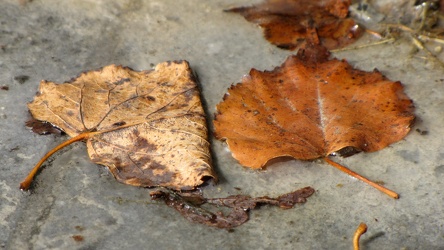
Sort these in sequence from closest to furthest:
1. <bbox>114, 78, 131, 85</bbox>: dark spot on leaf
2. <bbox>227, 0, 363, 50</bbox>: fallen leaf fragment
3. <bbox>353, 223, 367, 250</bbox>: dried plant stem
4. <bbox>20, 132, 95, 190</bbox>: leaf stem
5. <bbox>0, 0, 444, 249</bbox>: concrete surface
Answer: <bbox>353, 223, 367, 250</bbox>: dried plant stem < <bbox>0, 0, 444, 249</bbox>: concrete surface < <bbox>20, 132, 95, 190</bbox>: leaf stem < <bbox>114, 78, 131, 85</bbox>: dark spot on leaf < <bbox>227, 0, 363, 50</bbox>: fallen leaf fragment

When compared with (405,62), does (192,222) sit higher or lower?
lower

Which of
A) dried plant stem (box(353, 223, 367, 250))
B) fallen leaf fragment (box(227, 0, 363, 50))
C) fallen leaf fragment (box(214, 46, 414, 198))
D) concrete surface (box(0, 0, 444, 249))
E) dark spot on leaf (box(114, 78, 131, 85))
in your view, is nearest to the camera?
dried plant stem (box(353, 223, 367, 250))

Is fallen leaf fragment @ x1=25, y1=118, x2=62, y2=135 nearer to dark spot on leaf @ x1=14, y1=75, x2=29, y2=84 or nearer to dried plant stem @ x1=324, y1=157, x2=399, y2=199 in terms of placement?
dark spot on leaf @ x1=14, y1=75, x2=29, y2=84

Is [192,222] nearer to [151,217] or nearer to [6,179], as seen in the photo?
[151,217]

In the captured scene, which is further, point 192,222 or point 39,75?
point 39,75

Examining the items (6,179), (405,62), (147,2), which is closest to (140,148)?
(6,179)

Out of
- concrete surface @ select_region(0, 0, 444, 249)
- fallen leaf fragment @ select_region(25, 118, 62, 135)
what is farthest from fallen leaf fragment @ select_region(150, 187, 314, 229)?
fallen leaf fragment @ select_region(25, 118, 62, 135)
